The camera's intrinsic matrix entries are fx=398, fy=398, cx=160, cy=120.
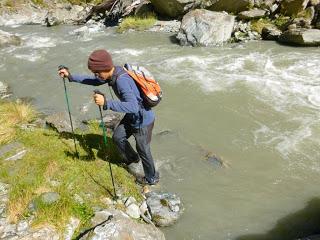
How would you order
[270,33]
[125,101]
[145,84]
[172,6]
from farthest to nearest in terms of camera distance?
[172,6] < [270,33] < [145,84] < [125,101]

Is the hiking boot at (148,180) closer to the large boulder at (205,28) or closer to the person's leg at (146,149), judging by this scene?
the person's leg at (146,149)

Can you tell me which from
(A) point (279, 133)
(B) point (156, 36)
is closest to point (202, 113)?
(A) point (279, 133)

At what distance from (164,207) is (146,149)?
103cm

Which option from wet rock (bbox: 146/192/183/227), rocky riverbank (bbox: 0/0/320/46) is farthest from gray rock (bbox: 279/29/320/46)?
wet rock (bbox: 146/192/183/227)

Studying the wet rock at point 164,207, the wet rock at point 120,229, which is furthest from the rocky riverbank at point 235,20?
the wet rock at point 120,229

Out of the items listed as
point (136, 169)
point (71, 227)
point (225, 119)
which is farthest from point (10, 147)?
point (225, 119)

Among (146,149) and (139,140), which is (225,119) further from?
(139,140)

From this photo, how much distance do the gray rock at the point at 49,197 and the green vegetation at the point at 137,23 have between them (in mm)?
15096

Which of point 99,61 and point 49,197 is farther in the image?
point 49,197

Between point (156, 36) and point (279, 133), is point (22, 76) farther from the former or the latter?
point (279, 133)

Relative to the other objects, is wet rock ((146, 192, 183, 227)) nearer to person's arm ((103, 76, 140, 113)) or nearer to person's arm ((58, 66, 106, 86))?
person's arm ((103, 76, 140, 113))

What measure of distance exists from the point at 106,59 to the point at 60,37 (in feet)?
52.7

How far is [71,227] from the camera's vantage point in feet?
19.5

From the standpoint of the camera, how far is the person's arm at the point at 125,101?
5605 mm
